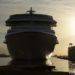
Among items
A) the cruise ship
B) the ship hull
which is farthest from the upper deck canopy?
the ship hull

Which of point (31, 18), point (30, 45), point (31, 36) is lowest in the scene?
point (30, 45)

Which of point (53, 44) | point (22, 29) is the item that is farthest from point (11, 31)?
point (53, 44)

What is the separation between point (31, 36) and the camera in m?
52.2

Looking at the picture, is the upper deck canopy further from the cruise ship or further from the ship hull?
the ship hull

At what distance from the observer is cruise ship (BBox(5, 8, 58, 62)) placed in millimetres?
51844

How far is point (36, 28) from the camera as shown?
53.3 metres

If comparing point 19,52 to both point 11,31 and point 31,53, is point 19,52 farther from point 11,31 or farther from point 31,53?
point 11,31

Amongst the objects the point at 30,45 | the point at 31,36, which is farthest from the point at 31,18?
the point at 30,45

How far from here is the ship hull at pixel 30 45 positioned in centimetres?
5156

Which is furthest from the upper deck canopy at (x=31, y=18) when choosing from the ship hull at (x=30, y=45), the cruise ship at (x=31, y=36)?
the ship hull at (x=30, y=45)

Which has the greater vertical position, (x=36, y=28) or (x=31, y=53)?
(x=36, y=28)

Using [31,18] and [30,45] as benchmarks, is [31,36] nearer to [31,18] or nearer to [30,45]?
[30,45]

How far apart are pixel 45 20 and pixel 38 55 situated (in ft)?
19.2

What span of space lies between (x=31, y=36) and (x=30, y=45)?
4.40 feet
